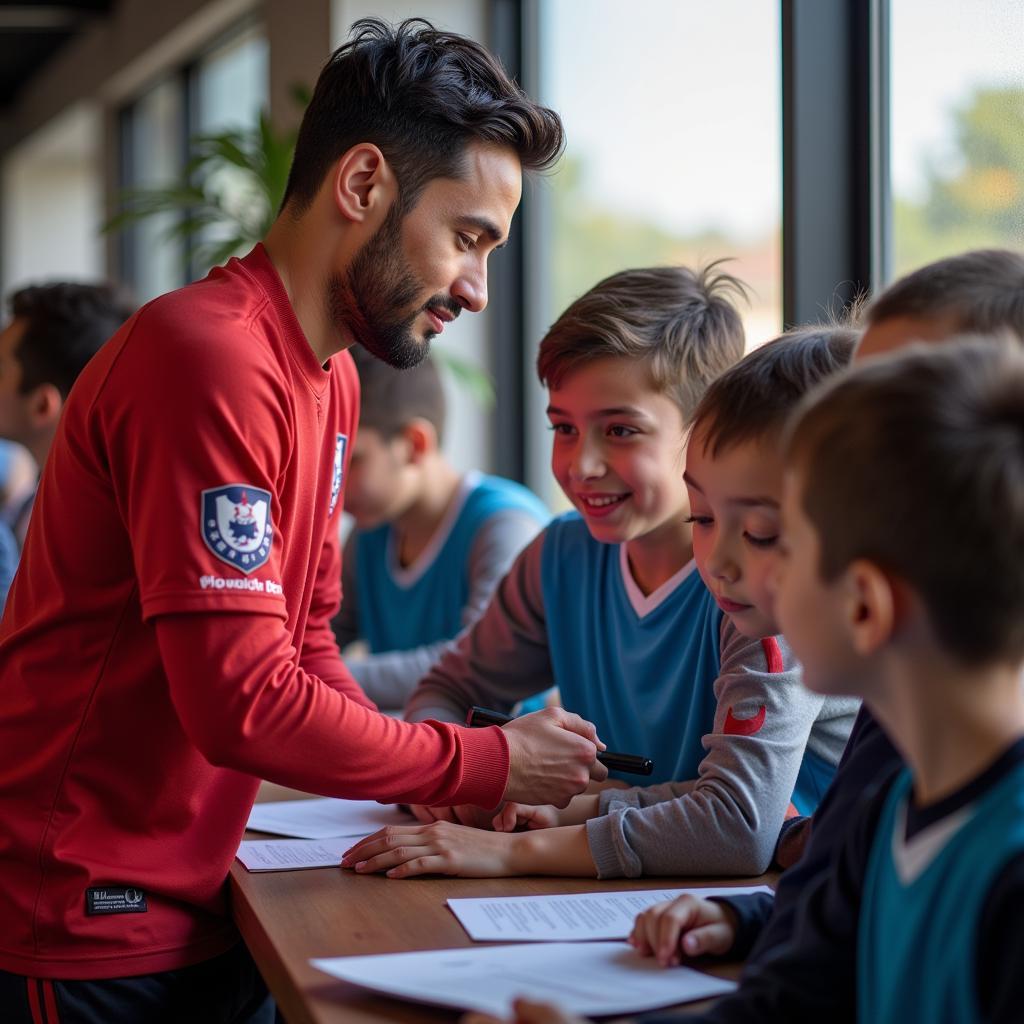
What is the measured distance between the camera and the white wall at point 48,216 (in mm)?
8039

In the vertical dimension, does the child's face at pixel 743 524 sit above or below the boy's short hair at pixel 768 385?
below

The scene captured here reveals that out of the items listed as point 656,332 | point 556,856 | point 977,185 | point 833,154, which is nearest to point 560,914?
point 556,856

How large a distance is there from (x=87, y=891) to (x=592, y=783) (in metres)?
0.59

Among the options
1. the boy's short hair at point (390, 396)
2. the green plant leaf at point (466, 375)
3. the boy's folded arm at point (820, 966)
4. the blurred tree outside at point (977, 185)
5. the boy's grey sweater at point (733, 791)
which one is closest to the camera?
the boy's folded arm at point (820, 966)

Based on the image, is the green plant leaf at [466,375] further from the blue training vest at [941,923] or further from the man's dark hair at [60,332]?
the blue training vest at [941,923]

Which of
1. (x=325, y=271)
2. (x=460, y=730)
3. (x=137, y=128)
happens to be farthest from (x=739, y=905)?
(x=137, y=128)

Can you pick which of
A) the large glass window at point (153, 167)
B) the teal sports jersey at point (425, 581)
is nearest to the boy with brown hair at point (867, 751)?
the teal sports jersey at point (425, 581)

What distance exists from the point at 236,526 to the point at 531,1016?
0.53m

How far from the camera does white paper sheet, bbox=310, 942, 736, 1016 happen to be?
0.91m

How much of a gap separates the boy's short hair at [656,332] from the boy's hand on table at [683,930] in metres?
0.75

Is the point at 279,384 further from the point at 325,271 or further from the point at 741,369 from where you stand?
the point at 741,369

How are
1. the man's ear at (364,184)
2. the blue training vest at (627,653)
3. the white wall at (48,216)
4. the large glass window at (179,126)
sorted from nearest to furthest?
the man's ear at (364,184), the blue training vest at (627,653), the large glass window at (179,126), the white wall at (48,216)

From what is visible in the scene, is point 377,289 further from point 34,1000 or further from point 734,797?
point 34,1000

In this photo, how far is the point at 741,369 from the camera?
128 centimetres
